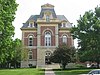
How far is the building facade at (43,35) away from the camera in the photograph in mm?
84750

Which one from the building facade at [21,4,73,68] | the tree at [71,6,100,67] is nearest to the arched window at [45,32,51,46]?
the building facade at [21,4,73,68]

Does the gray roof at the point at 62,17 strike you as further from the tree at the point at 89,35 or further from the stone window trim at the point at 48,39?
the tree at the point at 89,35

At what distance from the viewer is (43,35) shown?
281ft

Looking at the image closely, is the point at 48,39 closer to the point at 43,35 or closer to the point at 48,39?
the point at 48,39

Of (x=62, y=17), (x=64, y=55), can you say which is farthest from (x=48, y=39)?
(x=64, y=55)

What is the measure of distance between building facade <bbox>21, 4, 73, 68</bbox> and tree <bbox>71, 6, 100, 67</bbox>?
1209 inches

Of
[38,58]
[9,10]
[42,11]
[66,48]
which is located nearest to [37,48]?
[38,58]

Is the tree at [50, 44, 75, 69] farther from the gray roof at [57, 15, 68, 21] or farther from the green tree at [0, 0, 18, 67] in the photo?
the green tree at [0, 0, 18, 67]

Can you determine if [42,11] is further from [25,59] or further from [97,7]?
[97,7]

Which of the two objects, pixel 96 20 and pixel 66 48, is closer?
pixel 96 20

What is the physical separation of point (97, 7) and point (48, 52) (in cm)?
3444

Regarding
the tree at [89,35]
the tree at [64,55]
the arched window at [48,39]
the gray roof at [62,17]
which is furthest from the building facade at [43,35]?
the tree at [89,35]

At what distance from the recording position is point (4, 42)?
35.3m

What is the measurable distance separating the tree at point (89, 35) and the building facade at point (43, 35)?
30713 mm
